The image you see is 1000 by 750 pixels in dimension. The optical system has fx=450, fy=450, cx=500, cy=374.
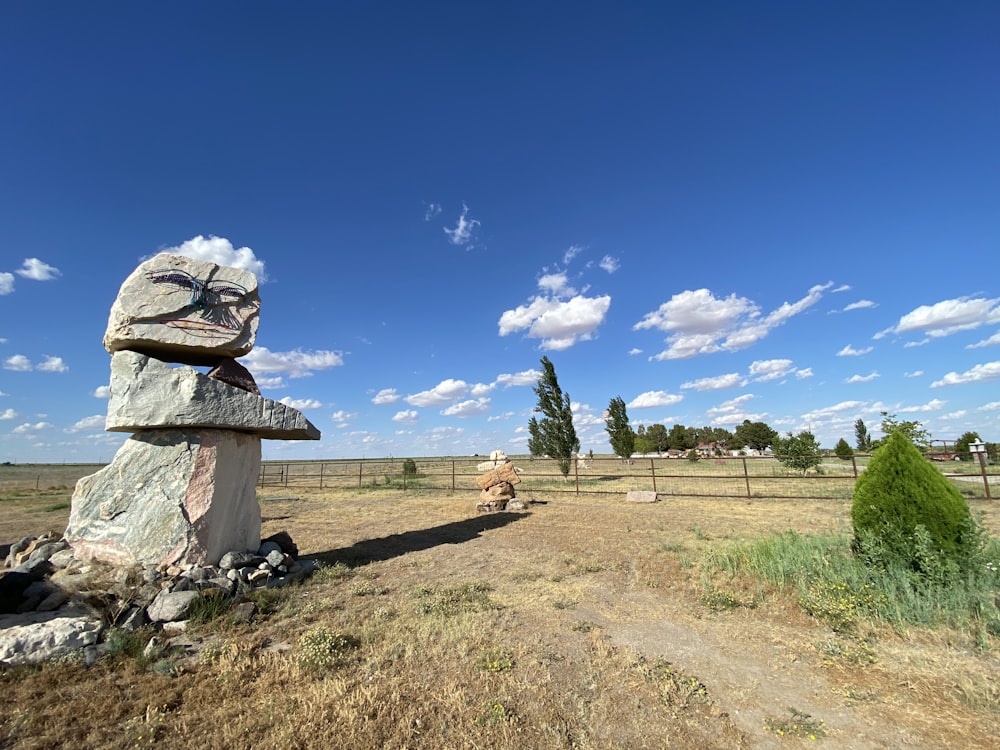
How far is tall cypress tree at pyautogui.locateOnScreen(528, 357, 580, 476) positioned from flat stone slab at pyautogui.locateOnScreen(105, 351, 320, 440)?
959 inches

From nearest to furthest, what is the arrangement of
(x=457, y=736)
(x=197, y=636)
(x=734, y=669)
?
(x=457, y=736) → (x=734, y=669) → (x=197, y=636)

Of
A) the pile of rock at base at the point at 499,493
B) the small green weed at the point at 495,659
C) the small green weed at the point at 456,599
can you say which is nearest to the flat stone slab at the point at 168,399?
the small green weed at the point at 456,599

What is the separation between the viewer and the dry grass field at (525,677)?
299cm

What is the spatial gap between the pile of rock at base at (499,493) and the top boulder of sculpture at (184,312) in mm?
9850

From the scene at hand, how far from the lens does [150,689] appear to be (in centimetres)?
355

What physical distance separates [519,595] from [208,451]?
479 centimetres

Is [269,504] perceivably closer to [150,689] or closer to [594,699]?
[150,689]

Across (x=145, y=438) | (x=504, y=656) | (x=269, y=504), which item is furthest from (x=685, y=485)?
(x=145, y=438)

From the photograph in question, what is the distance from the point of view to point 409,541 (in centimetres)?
988

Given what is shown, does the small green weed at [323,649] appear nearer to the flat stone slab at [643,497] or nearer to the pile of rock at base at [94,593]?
the pile of rock at base at [94,593]

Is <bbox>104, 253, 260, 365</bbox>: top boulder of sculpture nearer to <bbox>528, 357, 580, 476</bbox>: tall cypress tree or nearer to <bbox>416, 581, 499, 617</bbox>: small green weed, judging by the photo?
<bbox>416, 581, 499, 617</bbox>: small green weed

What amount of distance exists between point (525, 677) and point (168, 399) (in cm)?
574

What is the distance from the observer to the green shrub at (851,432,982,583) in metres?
5.02

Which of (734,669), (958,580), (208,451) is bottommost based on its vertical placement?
(734,669)
